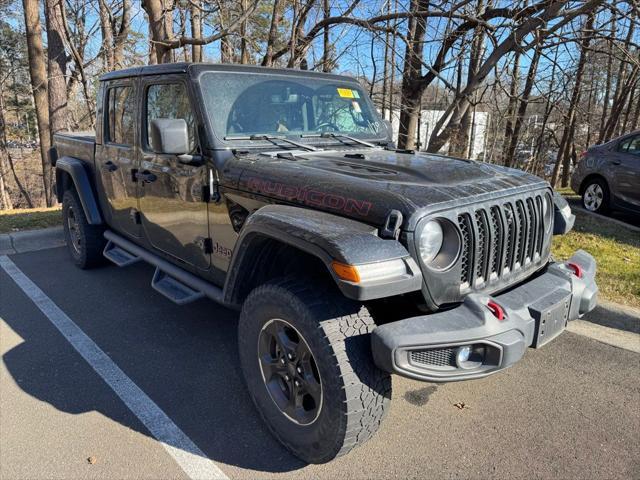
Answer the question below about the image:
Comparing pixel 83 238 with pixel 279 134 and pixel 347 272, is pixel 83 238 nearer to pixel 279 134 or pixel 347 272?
pixel 279 134

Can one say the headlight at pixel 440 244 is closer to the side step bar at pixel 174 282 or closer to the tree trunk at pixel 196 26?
the side step bar at pixel 174 282

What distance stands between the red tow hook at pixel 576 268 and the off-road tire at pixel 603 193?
18.4 feet

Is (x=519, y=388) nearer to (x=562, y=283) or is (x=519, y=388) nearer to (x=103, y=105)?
(x=562, y=283)

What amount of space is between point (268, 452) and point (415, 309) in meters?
1.11

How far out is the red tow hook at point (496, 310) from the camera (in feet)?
7.05

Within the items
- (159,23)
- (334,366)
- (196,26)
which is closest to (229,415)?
(334,366)

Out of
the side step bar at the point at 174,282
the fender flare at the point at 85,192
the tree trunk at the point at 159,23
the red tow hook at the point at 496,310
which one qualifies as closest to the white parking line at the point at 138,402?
the side step bar at the point at 174,282

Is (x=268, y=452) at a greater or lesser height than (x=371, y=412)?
lesser

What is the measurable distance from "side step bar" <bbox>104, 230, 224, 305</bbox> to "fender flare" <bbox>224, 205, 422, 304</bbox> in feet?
2.51

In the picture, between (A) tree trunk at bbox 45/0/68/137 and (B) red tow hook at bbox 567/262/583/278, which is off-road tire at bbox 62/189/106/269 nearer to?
(B) red tow hook at bbox 567/262/583/278

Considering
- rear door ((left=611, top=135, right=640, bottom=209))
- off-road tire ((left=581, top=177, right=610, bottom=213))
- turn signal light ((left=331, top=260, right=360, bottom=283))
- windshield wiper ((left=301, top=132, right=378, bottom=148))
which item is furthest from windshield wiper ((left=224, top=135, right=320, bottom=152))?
off-road tire ((left=581, top=177, right=610, bottom=213))

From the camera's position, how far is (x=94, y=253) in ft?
17.0

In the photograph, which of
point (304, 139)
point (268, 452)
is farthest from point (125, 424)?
point (304, 139)

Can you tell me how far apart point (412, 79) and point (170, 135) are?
25.1 ft
